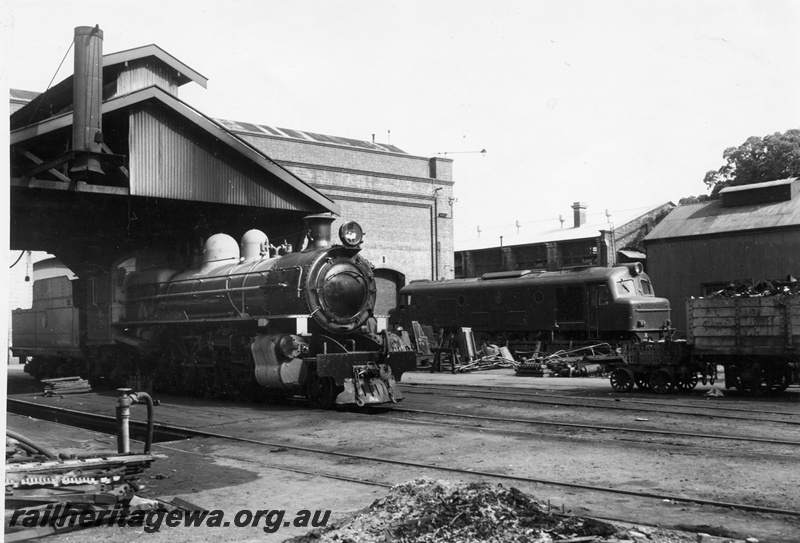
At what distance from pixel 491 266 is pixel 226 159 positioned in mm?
29093

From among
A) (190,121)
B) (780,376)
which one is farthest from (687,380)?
(190,121)

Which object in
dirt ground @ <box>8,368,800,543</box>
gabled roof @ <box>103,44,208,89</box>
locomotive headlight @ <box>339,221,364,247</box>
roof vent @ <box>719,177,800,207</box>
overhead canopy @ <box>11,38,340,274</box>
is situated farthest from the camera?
roof vent @ <box>719,177,800,207</box>

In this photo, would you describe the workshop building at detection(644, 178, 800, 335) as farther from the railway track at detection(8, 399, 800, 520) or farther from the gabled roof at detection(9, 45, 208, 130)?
the railway track at detection(8, 399, 800, 520)

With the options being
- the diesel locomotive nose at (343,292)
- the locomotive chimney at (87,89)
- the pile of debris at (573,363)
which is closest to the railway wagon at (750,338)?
the pile of debris at (573,363)

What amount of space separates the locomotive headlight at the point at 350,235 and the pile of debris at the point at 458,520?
8.54 metres

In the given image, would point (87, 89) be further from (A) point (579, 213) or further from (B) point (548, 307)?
(A) point (579, 213)

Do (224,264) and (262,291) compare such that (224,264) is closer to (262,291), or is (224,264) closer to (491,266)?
(262,291)

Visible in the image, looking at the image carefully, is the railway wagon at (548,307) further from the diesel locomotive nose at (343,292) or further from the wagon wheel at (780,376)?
the diesel locomotive nose at (343,292)

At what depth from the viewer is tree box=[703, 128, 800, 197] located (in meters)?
37.9

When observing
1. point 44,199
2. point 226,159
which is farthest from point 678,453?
point 44,199

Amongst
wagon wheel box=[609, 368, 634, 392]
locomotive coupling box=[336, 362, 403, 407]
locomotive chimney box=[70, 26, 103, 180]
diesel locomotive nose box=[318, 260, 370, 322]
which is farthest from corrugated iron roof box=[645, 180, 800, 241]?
locomotive chimney box=[70, 26, 103, 180]

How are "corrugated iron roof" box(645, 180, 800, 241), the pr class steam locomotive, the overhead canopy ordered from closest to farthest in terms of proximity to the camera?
the pr class steam locomotive
the overhead canopy
"corrugated iron roof" box(645, 180, 800, 241)

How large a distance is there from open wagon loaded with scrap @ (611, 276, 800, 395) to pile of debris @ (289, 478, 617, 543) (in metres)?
9.99

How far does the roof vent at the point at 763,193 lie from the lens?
28969 millimetres
